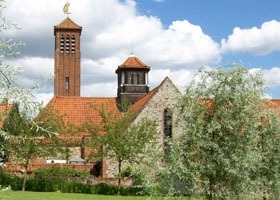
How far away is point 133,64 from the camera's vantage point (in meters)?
54.5

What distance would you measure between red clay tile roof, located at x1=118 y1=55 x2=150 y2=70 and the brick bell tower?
1709cm

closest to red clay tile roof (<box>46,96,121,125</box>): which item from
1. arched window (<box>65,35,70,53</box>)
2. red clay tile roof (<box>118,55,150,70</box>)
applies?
red clay tile roof (<box>118,55,150,70</box>)

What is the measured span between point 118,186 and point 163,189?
18576mm

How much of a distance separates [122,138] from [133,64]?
1954 cm

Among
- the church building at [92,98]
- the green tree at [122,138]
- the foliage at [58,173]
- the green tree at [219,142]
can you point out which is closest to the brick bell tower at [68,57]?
the church building at [92,98]

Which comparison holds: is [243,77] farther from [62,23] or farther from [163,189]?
[62,23]

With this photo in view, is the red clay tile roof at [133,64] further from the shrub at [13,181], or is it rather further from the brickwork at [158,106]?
A: the shrub at [13,181]

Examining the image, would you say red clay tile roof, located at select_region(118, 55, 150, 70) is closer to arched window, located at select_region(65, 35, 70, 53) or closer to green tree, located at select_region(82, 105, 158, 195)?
green tree, located at select_region(82, 105, 158, 195)

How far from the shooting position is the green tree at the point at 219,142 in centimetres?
1645

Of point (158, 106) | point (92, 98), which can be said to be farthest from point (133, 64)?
point (158, 106)

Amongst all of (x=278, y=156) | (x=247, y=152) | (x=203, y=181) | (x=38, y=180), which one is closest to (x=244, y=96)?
(x=247, y=152)

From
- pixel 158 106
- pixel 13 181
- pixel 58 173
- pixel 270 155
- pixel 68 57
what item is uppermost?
pixel 68 57

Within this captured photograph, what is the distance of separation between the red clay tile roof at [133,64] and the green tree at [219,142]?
120ft

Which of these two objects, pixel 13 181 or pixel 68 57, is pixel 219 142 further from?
pixel 68 57
